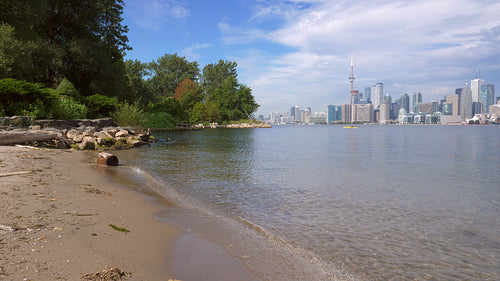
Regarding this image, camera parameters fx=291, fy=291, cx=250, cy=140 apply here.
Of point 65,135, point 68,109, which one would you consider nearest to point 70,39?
point 68,109

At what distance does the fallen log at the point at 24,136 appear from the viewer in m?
13.2

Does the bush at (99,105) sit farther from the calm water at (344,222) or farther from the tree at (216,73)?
the tree at (216,73)

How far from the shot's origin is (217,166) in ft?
49.5

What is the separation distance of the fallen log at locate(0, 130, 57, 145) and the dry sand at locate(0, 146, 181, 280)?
720 cm

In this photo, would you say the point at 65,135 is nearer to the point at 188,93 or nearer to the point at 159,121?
the point at 159,121

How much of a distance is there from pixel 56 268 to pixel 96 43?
42.2 meters

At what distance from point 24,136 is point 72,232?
13403 millimetres

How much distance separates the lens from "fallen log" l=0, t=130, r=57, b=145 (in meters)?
13.2

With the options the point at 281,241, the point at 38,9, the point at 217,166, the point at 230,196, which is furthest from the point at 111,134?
the point at 281,241

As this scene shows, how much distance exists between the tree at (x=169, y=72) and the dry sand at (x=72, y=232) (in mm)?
108091

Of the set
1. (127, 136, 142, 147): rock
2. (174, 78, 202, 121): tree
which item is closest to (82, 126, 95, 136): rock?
(127, 136, 142, 147): rock

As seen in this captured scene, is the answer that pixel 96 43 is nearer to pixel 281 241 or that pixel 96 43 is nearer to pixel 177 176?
pixel 177 176

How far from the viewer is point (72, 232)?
432 centimetres

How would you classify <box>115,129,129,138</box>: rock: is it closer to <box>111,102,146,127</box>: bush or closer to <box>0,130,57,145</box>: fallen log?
<box>0,130,57,145</box>: fallen log
